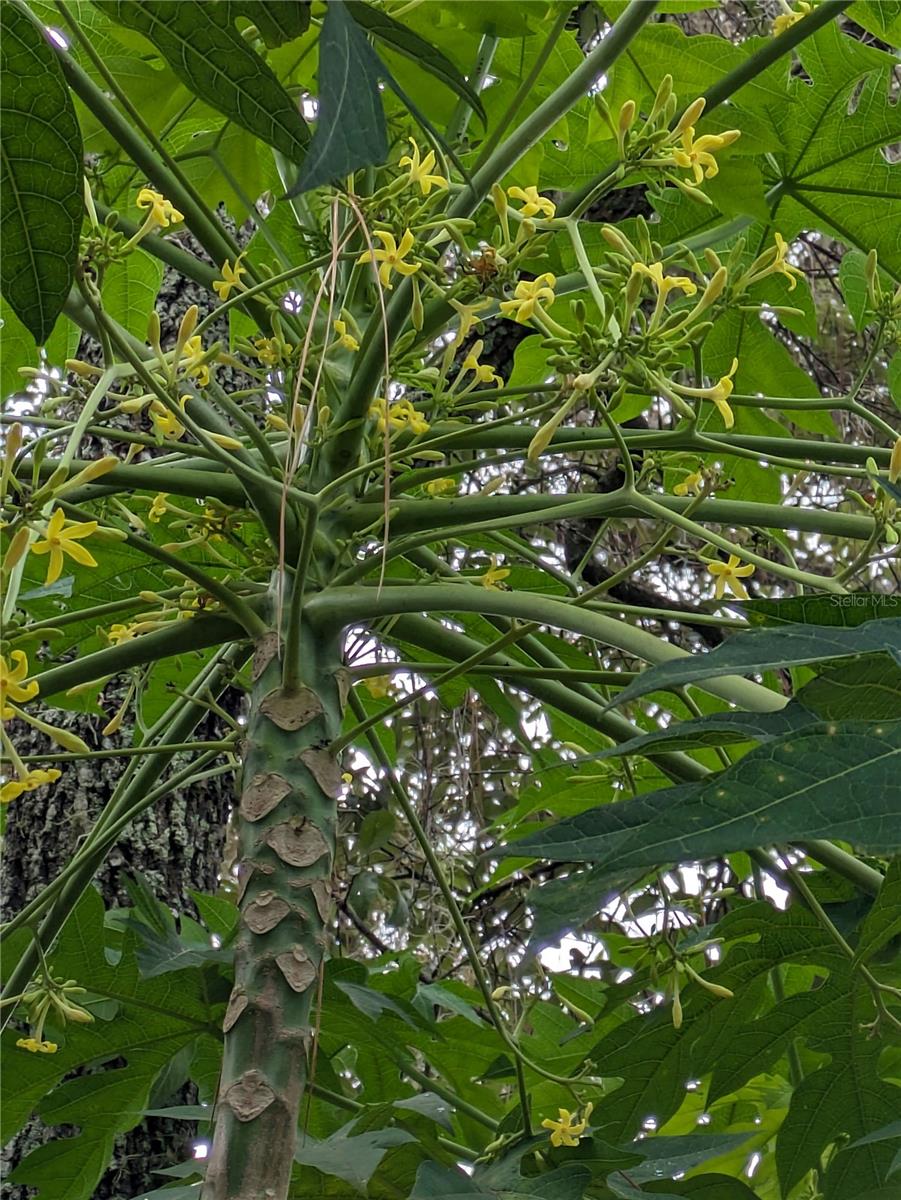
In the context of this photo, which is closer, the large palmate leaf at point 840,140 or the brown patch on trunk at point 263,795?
the brown patch on trunk at point 263,795

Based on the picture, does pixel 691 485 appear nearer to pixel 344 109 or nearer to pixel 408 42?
pixel 408 42

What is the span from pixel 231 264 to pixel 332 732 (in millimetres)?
366

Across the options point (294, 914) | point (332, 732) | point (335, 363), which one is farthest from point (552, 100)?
point (294, 914)

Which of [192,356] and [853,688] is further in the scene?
[192,356]

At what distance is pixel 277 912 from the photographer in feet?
2.84

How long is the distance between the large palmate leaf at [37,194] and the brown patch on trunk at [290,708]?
331mm

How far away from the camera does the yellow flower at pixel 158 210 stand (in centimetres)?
84

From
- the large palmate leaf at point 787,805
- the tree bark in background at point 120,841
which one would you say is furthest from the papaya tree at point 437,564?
the tree bark in background at point 120,841

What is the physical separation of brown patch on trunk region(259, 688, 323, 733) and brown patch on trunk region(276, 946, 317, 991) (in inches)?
6.2

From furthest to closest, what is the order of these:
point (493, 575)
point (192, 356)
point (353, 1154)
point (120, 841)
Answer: point (120, 841)
point (493, 575)
point (353, 1154)
point (192, 356)

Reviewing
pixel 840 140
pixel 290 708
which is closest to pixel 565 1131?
pixel 290 708

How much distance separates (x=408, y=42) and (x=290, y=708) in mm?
452

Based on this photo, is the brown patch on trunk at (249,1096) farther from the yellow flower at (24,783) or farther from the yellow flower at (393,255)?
the yellow flower at (393,255)

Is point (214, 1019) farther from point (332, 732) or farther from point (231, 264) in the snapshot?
point (231, 264)
